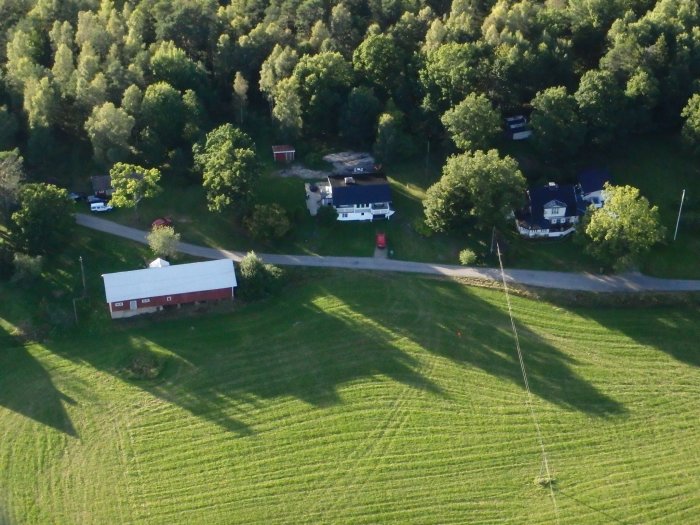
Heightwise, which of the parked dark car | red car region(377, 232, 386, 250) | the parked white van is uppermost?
the parked dark car

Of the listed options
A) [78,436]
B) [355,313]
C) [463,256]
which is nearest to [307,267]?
[355,313]

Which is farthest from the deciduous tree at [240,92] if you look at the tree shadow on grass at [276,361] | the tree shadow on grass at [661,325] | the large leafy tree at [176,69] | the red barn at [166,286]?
the tree shadow on grass at [661,325]

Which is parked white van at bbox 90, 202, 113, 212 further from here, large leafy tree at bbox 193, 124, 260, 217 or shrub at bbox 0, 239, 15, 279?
large leafy tree at bbox 193, 124, 260, 217

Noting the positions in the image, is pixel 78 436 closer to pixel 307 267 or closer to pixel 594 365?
pixel 307 267

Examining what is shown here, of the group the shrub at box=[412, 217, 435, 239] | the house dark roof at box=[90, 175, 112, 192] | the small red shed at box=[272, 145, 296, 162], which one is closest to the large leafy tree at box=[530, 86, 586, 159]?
the shrub at box=[412, 217, 435, 239]

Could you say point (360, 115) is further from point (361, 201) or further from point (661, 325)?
point (661, 325)

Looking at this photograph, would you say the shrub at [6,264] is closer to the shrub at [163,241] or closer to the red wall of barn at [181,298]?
the red wall of barn at [181,298]
